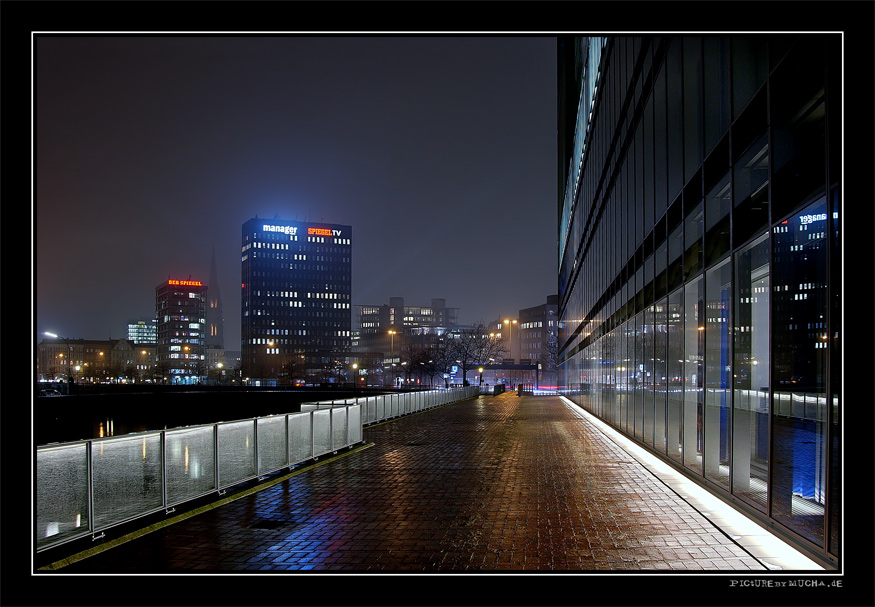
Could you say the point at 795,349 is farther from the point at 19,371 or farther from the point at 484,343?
the point at 484,343

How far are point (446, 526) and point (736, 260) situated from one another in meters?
5.59

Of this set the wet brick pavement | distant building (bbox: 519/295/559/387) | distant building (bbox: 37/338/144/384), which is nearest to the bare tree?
distant building (bbox: 519/295/559/387)

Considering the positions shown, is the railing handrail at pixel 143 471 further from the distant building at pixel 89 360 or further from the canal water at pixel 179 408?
the distant building at pixel 89 360

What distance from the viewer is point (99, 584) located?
630 cm

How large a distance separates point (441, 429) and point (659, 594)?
17.3 meters

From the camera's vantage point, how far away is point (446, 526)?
837 centimetres

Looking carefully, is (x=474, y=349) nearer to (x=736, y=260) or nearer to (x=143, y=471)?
(x=736, y=260)

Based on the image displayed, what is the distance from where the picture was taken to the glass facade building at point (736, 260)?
23.4 ft

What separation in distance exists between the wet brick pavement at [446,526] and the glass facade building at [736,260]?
1.36 metres

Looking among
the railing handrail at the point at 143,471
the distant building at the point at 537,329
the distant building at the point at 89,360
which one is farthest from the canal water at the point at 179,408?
the distant building at the point at 537,329

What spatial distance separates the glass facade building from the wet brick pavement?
4.45ft

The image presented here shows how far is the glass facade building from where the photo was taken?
23.4ft

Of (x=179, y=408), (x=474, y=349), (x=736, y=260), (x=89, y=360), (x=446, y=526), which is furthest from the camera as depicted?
(x=89, y=360)

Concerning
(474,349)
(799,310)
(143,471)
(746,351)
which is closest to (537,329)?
(474,349)
